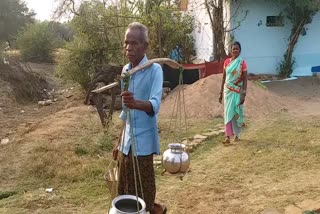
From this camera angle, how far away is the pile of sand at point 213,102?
9.05 meters

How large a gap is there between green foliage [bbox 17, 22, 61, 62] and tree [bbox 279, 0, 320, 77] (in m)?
12.5

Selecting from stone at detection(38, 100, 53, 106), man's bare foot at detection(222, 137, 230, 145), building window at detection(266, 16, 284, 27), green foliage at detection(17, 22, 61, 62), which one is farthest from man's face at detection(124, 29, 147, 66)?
green foliage at detection(17, 22, 61, 62)

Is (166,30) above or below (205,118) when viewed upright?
above

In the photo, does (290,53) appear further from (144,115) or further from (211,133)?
(144,115)

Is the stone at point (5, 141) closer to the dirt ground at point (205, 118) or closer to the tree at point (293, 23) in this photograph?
the dirt ground at point (205, 118)

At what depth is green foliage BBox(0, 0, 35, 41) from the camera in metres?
22.8

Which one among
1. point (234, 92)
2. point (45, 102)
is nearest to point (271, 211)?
point (234, 92)

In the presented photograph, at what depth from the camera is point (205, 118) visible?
8.76m

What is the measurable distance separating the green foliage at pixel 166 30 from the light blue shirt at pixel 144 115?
9.37m

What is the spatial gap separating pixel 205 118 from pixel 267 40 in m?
5.93

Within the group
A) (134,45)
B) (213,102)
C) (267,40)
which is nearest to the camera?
(134,45)

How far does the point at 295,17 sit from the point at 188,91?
206 inches

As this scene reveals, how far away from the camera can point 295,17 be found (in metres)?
13.3

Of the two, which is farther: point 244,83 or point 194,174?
point 244,83
